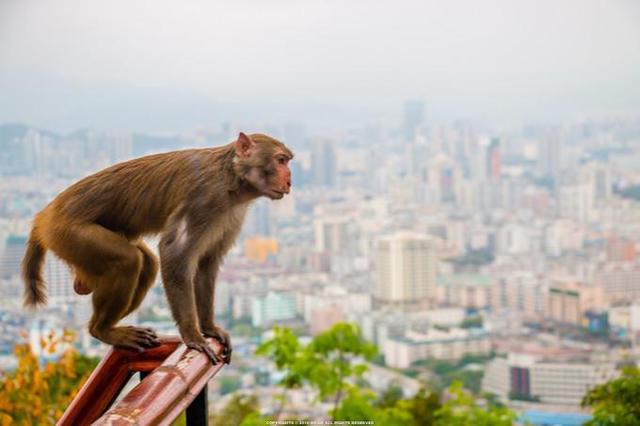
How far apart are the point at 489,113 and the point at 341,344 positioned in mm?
36439

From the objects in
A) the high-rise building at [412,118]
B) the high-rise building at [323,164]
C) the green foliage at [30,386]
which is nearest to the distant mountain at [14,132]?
the high-rise building at [323,164]

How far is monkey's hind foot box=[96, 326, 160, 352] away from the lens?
215 cm

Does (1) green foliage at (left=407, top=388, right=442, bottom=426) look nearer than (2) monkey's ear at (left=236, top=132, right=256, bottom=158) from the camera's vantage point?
No

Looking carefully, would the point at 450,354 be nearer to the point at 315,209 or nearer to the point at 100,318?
the point at 315,209

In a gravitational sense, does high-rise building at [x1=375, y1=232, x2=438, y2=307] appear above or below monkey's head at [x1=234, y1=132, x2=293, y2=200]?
below

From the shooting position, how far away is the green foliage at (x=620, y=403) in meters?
5.90

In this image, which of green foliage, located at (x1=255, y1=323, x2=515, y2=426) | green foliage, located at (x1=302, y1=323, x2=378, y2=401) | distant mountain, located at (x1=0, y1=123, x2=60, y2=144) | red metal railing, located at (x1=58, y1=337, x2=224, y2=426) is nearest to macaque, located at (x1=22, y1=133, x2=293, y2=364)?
red metal railing, located at (x1=58, y1=337, x2=224, y2=426)

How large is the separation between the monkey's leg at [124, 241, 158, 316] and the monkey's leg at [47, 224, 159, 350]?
172 millimetres

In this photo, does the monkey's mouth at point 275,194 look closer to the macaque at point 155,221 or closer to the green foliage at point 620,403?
the macaque at point 155,221

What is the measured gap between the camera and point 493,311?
94.1 feet

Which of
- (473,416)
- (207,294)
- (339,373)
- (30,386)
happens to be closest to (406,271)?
(473,416)

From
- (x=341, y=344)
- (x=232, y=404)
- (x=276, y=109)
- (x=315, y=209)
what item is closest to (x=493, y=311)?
(x=315, y=209)

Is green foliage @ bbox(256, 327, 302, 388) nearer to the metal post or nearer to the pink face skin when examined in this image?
the pink face skin

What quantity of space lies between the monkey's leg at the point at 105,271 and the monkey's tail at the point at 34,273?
21 cm
